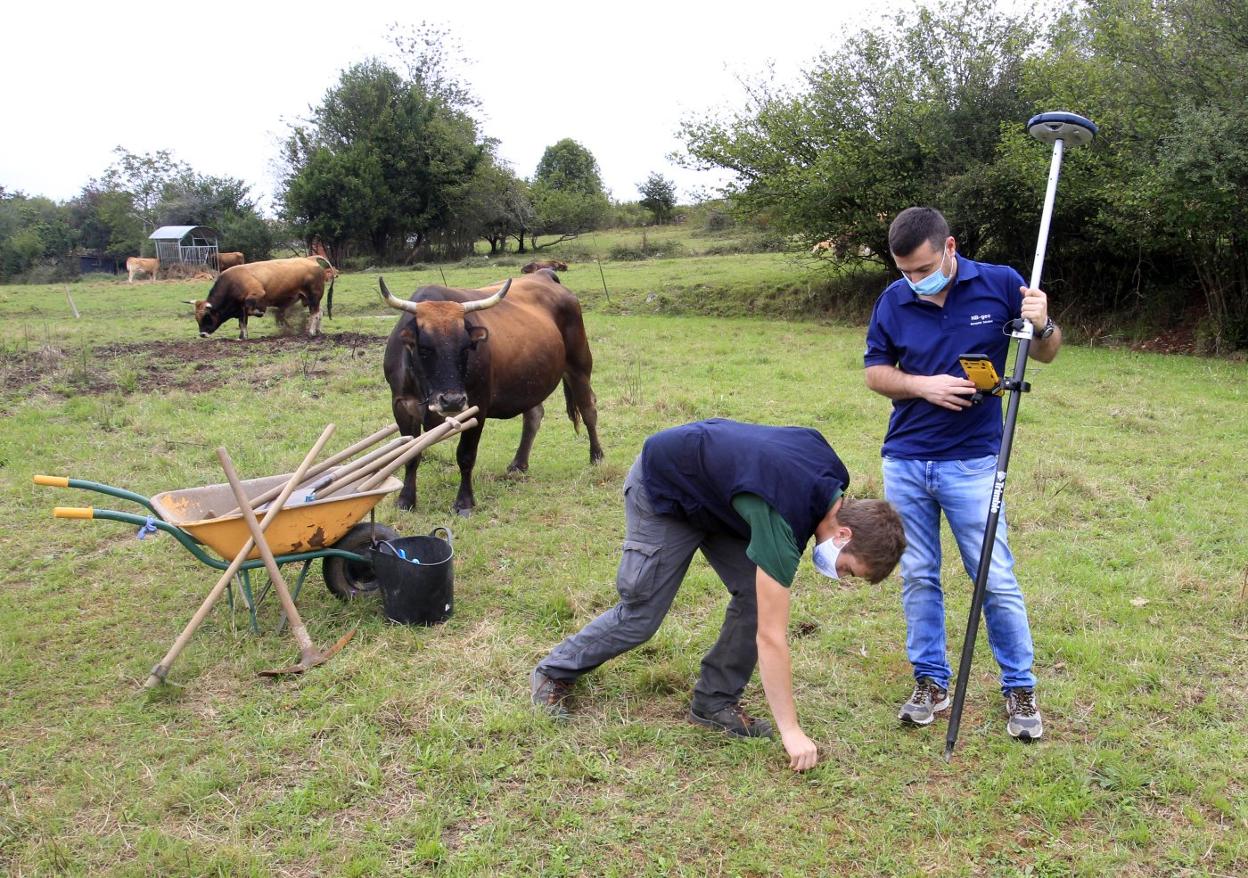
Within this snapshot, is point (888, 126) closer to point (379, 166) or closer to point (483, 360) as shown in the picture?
point (483, 360)

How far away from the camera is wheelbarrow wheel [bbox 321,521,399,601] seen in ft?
16.7

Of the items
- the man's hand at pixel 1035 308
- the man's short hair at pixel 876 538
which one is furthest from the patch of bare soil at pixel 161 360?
the man's hand at pixel 1035 308

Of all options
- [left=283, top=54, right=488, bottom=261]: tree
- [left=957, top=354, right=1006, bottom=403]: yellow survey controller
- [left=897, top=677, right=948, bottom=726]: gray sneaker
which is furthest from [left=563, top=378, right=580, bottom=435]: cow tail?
[left=283, top=54, right=488, bottom=261]: tree

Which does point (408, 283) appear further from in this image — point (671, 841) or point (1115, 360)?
point (671, 841)

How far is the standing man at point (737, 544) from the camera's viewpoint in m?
3.05

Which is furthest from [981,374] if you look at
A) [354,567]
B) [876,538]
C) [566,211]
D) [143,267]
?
[566,211]

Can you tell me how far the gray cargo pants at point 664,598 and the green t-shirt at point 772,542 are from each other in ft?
1.69

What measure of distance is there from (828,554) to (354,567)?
3.25 meters

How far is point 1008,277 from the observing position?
12.1ft

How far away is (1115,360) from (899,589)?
1077cm

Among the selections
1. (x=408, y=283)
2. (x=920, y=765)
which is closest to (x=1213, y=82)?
(x=920, y=765)

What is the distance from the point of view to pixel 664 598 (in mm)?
3730

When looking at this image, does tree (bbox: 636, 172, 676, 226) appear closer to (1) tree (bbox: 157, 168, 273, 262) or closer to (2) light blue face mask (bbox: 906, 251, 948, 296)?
(1) tree (bbox: 157, 168, 273, 262)

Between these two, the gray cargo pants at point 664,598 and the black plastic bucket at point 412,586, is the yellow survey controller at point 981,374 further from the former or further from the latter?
the black plastic bucket at point 412,586
